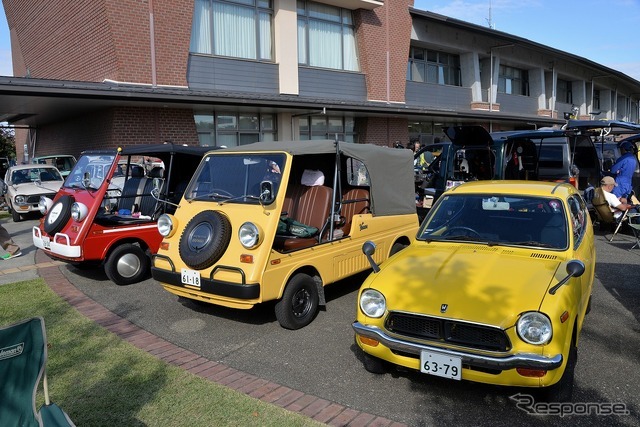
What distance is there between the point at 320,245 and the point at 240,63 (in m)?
11.2

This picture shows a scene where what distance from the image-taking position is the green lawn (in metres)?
3.41

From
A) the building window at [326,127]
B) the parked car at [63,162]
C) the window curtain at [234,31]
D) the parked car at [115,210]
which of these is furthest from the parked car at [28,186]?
the building window at [326,127]

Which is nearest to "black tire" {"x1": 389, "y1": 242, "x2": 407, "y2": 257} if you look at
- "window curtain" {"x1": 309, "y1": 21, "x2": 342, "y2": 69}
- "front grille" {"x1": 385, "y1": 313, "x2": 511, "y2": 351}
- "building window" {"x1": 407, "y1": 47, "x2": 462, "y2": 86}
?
"front grille" {"x1": 385, "y1": 313, "x2": 511, "y2": 351}

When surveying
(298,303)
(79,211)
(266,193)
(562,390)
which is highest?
(266,193)

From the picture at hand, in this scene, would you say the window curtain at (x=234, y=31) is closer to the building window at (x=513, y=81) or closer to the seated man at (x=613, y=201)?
the seated man at (x=613, y=201)

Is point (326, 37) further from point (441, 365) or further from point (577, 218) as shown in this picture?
point (441, 365)

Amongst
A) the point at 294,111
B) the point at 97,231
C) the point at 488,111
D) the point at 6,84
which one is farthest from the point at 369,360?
the point at 488,111

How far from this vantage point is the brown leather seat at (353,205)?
249 inches

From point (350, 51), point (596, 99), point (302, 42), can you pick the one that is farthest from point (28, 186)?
point (596, 99)

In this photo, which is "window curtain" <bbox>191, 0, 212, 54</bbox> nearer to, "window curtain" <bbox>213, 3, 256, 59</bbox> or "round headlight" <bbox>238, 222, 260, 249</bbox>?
"window curtain" <bbox>213, 3, 256, 59</bbox>

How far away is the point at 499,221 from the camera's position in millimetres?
4672

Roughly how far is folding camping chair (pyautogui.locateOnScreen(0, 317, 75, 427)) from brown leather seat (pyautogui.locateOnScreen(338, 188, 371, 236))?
4154 mm

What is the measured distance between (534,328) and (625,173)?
347 inches

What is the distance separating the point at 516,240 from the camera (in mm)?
4383
